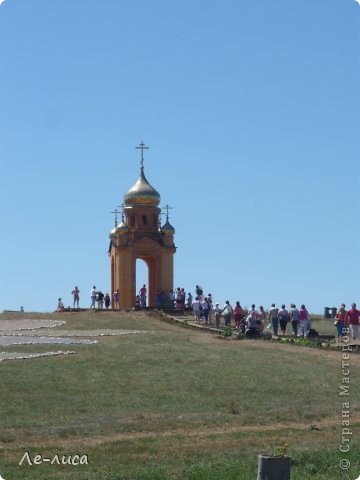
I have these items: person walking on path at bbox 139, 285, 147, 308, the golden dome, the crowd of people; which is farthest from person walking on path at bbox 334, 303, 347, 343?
the golden dome

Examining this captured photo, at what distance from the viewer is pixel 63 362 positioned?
31484mm

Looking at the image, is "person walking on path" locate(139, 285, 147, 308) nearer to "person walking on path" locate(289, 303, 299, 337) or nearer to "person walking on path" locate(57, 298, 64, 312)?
"person walking on path" locate(57, 298, 64, 312)

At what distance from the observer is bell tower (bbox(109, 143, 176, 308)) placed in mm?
71188

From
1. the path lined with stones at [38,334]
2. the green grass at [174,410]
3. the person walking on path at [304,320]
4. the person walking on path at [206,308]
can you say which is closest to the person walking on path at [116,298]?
the path lined with stones at [38,334]

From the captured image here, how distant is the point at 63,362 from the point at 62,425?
28.0 ft

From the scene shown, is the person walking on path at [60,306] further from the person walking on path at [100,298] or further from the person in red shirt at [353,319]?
the person in red shirt at [353,319]

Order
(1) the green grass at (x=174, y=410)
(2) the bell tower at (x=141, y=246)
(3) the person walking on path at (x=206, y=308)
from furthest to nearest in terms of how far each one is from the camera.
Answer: (2) the bell tower at (x=141, y=246) < (3) the person walking on path at (x=206, y=308) < (1) the green grass at (x=174, y=410)

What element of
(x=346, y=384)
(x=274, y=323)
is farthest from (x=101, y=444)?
(x=274, y=323)

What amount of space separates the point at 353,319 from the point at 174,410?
16161mm

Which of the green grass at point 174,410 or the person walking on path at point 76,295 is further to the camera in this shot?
the person walking on path at point 76,295

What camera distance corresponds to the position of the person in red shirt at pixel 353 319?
39.6 meters

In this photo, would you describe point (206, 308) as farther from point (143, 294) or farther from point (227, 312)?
point (143, 294)

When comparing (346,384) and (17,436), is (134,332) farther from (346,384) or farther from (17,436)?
(17,436)

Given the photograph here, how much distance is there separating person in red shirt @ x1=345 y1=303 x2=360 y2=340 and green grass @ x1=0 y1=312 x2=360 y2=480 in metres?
2.94
